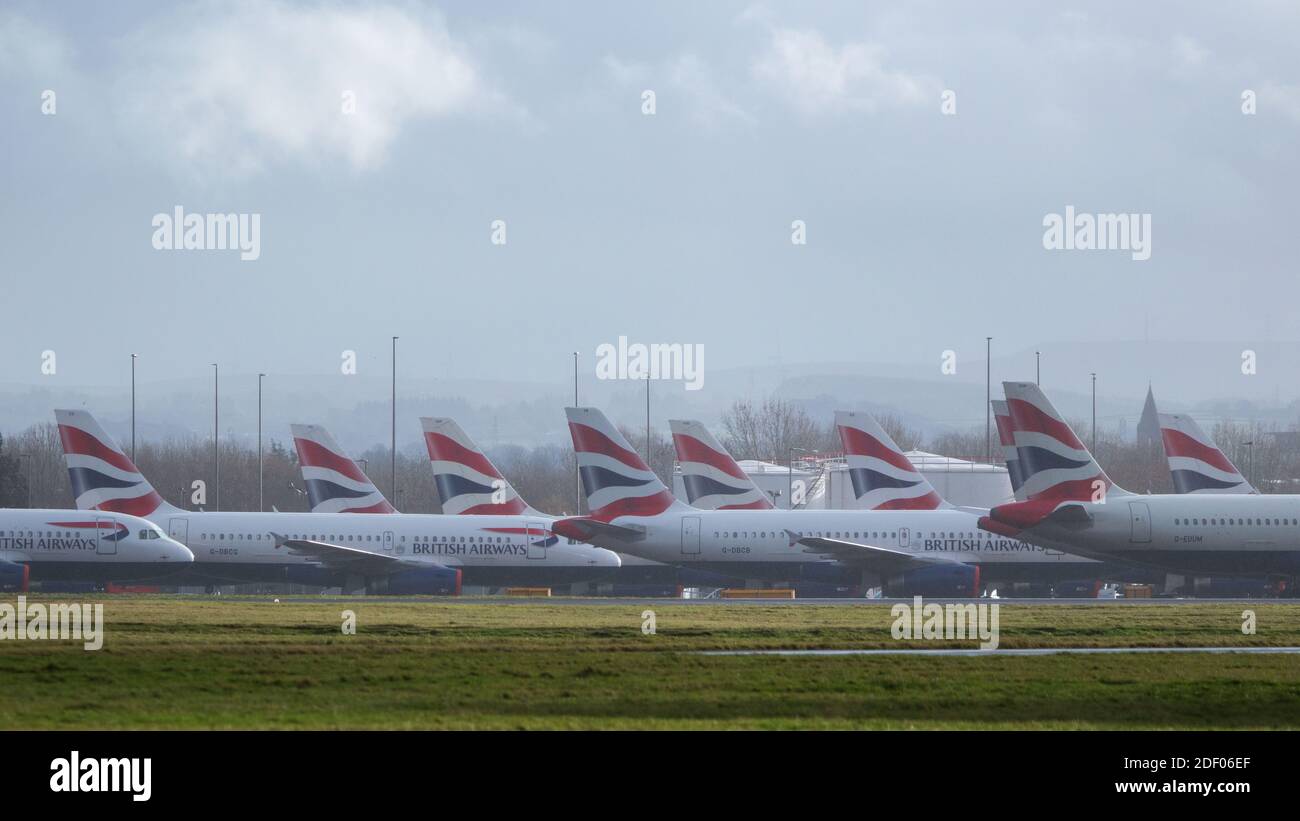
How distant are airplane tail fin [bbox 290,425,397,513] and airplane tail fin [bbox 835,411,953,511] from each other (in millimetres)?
21524

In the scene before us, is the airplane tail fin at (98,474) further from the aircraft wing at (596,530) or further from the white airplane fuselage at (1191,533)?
the white airplane fuselage at (1191,533)

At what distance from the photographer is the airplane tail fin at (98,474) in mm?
74625

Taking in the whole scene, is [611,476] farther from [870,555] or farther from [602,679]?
[602,679]

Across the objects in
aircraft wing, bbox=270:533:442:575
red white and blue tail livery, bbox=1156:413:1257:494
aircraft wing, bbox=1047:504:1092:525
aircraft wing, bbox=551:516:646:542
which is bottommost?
aircraft wing, bbox=270:533:442:575

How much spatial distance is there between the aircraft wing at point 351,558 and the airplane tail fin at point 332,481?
9.84 metres

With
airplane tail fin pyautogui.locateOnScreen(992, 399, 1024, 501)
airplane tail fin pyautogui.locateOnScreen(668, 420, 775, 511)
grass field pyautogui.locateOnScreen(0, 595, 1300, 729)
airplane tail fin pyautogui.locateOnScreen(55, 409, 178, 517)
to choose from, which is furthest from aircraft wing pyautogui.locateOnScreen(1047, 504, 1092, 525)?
airplane tail fin pyautogui.locateOnScreen(55, 409, 178, 517)

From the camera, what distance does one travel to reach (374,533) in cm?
7175

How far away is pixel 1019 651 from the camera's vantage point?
37.3 meters

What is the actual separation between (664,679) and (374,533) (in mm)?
42997

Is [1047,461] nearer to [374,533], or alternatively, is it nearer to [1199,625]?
[1199,625]

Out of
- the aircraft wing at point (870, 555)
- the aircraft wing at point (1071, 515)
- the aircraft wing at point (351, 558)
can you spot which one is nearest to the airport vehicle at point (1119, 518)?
the aircraft wing at point (1071, 515)

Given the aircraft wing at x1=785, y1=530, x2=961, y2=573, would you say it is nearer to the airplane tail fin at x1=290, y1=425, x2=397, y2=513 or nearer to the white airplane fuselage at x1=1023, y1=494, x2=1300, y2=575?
the white airplane fuselage at x1=1023, y1=494, x2=1300, y2=575

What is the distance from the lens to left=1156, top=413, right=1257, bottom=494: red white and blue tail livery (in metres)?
76.8
